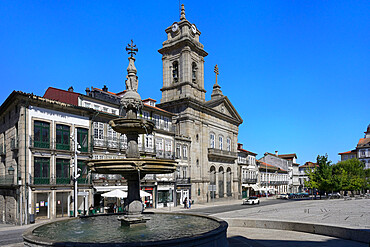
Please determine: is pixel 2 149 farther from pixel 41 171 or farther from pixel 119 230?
pixel 119 230

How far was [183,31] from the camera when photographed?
188 ft

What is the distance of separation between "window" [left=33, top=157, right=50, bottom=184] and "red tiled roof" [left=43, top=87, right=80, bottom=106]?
7872mm

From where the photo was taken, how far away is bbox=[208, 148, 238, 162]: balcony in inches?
2281

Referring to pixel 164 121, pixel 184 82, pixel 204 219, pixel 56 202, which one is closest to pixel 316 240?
pixel 204 219

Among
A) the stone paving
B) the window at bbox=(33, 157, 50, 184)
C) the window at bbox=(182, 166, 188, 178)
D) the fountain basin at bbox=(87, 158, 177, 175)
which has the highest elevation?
the fountain basin at bbox=(87, 158, 177, 175)

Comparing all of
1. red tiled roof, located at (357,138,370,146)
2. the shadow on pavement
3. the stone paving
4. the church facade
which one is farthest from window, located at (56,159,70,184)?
red tiled roof, located at (357,138,370,146)

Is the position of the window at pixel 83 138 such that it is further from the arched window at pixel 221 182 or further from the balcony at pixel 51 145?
the arched window at pixel 221 182

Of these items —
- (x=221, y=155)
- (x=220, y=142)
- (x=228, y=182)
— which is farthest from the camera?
(x=228, y=182)

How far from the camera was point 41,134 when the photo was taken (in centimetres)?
3139

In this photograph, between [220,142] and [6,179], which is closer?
[6,179]

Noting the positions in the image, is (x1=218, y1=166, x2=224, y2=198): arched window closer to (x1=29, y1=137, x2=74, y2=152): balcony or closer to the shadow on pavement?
(x1=29, y1=137, x2=74, y2=152): balcony

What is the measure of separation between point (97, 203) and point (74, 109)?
10.6 metres

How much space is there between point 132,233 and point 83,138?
990 inches

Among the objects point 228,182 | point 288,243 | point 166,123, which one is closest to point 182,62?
point 166,123
